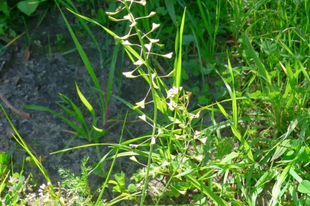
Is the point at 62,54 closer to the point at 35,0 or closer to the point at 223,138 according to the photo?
the point at 35,0

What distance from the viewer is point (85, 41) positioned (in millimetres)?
3061

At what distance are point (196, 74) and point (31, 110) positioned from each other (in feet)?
2.72

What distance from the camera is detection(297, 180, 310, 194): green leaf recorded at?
221 centimetres

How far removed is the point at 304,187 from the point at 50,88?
1337 millimetres

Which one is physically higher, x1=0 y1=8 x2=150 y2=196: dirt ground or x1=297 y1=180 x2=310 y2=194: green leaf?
x1=0 y1=8 x2=150 y2=196: dirt ground

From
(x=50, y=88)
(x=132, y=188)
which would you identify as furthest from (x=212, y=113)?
(x=50, y=88)

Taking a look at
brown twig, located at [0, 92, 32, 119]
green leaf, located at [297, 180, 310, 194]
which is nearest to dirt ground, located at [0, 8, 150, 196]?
brown twig, located at [0, 92, 32, 119]

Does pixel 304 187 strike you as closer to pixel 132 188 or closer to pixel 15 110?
pixel 132 188

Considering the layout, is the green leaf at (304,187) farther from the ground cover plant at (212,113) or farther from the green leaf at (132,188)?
the green leaf at (132,188)

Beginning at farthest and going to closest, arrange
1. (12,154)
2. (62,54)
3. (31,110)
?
1. (62,54)
2. (31,110)
3. (12,154)

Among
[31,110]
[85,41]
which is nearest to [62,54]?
[85,41]

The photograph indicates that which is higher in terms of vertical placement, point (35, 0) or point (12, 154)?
point (35, 0)

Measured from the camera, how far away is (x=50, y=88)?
2.87 meters

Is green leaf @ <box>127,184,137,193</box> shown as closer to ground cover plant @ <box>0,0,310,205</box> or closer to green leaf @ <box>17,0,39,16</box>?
ground cover plant @ <box>0,0,310,205</box>
